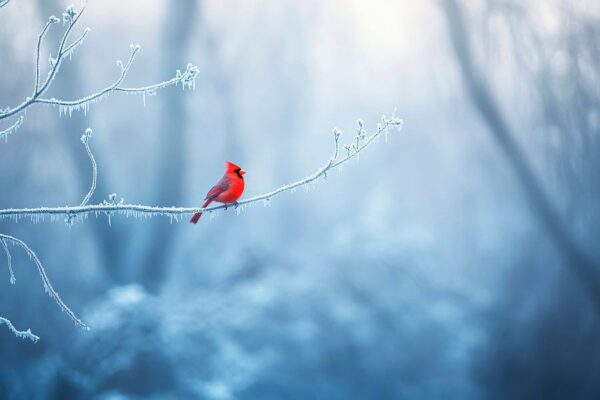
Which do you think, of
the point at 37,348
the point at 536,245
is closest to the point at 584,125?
the point at 536,245

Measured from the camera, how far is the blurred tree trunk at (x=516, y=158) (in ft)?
14.5

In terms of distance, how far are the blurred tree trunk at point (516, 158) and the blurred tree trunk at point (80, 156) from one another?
288 cm

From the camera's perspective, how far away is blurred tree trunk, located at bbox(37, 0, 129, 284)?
13.4 feet

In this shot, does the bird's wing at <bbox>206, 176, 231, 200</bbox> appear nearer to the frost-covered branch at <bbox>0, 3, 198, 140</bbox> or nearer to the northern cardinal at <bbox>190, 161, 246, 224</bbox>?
the northern cardinal at <bbox>190, 161, 246, 224</bbox>

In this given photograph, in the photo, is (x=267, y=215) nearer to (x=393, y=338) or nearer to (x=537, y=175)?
(x=393, y=338)

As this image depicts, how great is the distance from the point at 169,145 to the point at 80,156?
63cm

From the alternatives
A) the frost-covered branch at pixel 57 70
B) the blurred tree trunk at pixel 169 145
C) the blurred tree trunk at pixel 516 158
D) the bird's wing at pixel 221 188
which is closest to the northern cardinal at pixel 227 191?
the bird's wing at pixel 221 188

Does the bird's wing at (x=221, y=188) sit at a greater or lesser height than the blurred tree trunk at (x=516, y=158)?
lesser

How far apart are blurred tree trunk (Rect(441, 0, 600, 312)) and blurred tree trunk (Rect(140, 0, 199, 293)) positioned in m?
2.08

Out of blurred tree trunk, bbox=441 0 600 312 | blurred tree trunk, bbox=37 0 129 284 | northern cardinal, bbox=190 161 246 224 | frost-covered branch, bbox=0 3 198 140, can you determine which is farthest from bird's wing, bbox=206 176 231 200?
blurred tree trunk, bbox=441 0 600 312

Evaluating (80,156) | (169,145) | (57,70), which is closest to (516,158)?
(169,145)

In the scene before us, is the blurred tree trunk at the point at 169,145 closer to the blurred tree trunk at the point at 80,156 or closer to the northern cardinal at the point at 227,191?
the blurred tree trunk at the point at 80,156

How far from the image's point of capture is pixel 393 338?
14.3 feet

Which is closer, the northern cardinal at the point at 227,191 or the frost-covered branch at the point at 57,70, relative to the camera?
the frost-covered branch at the point at 57,70
